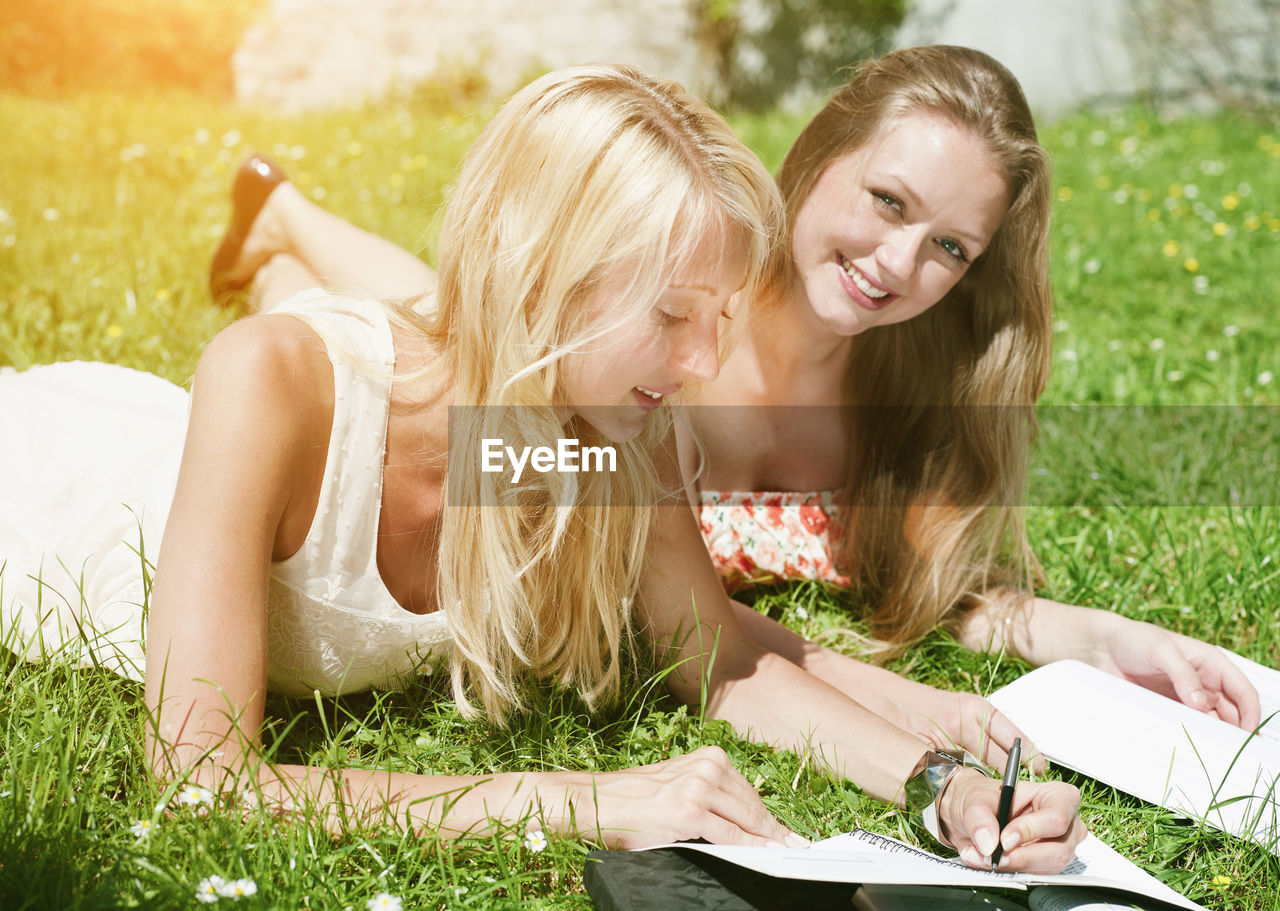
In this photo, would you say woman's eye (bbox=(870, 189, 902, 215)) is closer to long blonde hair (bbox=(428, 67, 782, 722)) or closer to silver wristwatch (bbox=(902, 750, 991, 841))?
long blonde hair (bbox=(428, 67, 782, 722))

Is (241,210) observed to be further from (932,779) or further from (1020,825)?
(1020,825)

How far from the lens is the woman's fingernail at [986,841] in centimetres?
170

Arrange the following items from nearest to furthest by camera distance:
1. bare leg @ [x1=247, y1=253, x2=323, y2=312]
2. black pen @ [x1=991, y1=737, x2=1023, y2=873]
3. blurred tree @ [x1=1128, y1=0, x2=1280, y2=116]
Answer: black pen @ [x1=991, y1=737, x2=1023, y2=873]
bare leg @ [x1=247, y1=253, x2=323, y2=312]
blurred tree @ [x1=1128, y1=0, x2=1280, y2=116]

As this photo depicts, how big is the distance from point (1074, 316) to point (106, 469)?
4.08 m

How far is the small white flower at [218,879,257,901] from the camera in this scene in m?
1.59

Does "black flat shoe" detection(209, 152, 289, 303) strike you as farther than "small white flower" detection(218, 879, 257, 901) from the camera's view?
Yes

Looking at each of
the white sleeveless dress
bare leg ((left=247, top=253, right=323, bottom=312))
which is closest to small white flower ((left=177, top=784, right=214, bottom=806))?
the white sleeveless dress

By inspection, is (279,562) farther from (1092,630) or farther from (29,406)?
(1092,630)

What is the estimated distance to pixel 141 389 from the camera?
2.80 m

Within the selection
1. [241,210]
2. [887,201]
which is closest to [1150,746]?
[887,201]

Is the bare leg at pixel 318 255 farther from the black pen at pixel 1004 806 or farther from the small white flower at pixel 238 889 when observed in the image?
the black pen at pixel 1004 806

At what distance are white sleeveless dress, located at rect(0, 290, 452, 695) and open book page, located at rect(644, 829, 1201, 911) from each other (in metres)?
0.76

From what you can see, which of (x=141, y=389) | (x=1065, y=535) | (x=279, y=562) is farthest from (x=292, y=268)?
(x=1065, y=535)

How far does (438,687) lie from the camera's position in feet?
7.83
